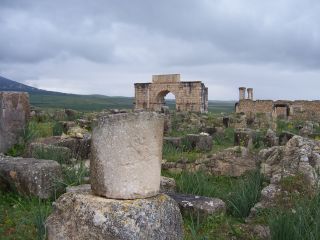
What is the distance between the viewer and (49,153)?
728cm

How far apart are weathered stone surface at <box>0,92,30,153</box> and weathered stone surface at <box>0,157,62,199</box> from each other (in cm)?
251

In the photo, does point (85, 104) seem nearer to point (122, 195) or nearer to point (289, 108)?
point (289, 108)

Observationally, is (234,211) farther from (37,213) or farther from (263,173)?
(37,213)

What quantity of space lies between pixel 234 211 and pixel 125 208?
2.96m

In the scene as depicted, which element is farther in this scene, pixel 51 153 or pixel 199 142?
pixel 199 142

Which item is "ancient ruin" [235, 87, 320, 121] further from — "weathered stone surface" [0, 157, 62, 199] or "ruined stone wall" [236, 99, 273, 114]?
"weathered stone surface" [0, 157, 62, 199]

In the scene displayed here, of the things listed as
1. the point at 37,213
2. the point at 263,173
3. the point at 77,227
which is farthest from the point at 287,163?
the point at 77,227

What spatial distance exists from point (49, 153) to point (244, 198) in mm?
3620

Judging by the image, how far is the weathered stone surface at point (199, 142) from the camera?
1107 cm

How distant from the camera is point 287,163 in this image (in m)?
6.87

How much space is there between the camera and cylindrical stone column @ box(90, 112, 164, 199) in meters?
3.05

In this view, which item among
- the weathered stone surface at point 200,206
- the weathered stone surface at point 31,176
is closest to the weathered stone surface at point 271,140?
the weathered stone surface at point 200,206

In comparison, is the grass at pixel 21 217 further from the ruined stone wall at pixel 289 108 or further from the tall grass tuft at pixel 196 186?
the ruined stone wall at pixel 289 108

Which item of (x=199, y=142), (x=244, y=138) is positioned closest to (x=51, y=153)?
(x=199, y=142)
